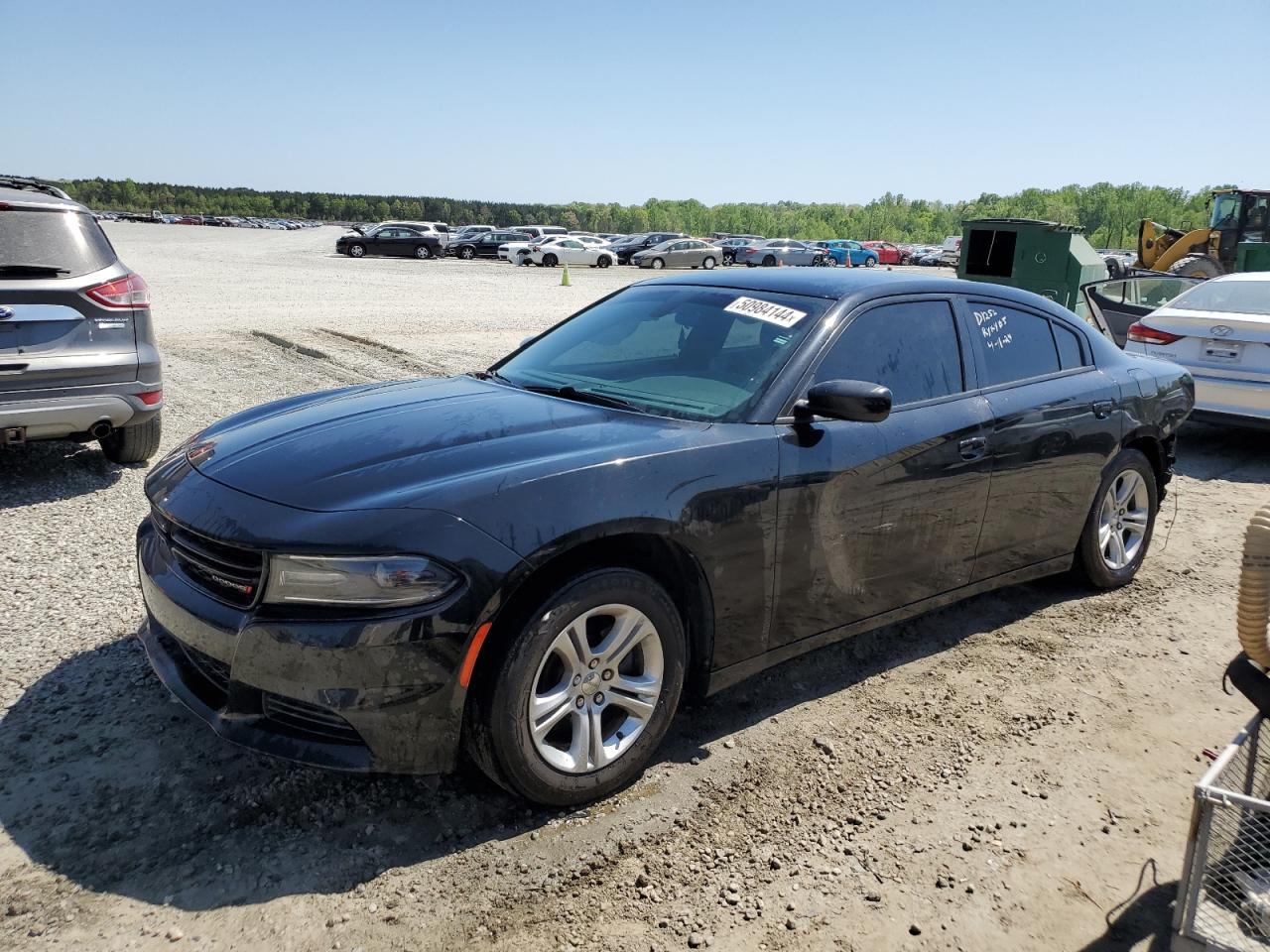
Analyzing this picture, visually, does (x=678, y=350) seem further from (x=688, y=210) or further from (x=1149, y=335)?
(x=688, y=210)

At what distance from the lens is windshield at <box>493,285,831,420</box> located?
351 cm

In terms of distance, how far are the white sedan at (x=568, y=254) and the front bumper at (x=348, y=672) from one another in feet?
130

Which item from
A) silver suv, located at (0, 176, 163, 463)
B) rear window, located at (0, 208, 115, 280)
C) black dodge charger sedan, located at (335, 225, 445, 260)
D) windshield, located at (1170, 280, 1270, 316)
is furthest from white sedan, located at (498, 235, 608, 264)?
rear window, located at (0, 208, 115, 280)

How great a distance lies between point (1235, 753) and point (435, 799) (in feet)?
7.38

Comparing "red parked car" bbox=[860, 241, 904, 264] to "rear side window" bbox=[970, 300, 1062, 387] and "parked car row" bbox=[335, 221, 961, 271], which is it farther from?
"rear side window" bbox=[970, 300, 1062, 387]

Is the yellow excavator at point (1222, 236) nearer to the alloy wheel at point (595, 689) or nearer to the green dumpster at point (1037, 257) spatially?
the green dumpster at point (1037, 257)

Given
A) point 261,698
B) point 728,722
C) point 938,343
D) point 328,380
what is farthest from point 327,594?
point 328,380

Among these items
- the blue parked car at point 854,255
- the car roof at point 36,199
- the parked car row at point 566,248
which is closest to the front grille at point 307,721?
the car roof at point 36,199

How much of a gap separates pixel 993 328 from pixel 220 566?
3.36 meters

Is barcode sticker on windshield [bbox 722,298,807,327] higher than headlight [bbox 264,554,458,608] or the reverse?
higher

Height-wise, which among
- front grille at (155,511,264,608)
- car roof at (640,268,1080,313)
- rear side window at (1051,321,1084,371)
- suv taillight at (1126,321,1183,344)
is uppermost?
car roof at (640,268,1080,313)

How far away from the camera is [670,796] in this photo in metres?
3.04

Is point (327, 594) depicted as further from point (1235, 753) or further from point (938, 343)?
point (938, 343)

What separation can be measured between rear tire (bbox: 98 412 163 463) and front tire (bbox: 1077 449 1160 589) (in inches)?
223
